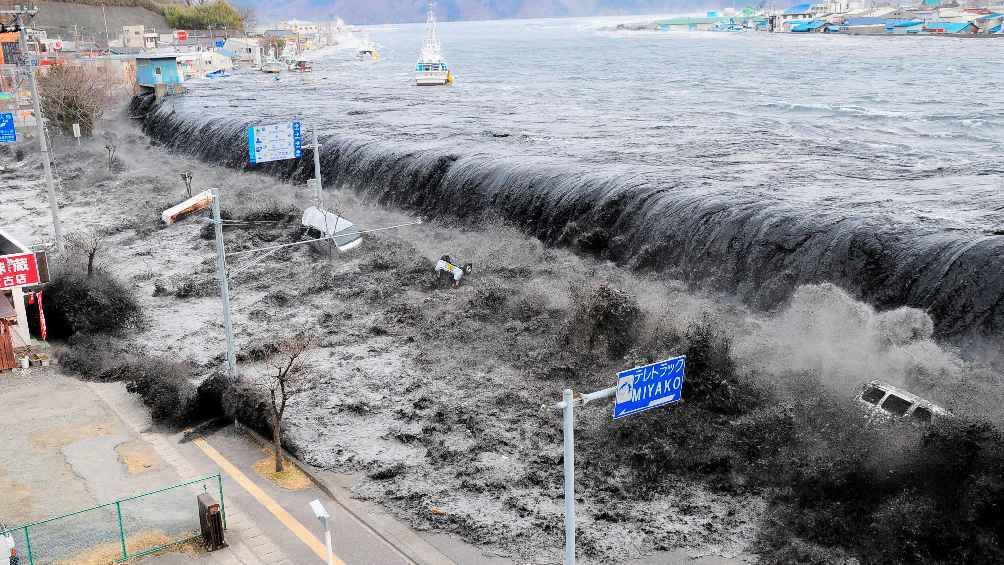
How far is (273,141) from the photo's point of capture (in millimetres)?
35000

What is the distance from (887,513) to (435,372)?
14.3m

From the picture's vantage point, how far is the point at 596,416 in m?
24.0

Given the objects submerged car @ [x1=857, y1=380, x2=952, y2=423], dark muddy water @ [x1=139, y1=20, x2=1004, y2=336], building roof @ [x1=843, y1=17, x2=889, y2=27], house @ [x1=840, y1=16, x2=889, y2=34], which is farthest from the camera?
building roof @ [x1=843, y1=17, x2=889, y2=27]

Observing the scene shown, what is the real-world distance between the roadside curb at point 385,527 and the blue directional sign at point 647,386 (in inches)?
303

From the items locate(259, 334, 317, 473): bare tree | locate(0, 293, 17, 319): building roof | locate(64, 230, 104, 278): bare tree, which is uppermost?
locate(0, 293, 17, 319): building roof

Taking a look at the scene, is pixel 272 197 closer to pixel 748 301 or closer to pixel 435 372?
pixel 435 372

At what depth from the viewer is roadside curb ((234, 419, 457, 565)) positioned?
60.5 ft

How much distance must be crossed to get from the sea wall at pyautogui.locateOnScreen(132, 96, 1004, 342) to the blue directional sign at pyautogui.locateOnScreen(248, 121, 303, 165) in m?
10.9

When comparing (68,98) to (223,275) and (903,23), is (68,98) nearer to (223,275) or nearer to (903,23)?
(223,275)

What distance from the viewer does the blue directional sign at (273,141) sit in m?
34.5

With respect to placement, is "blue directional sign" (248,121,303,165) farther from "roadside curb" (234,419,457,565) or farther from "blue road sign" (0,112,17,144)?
"roadside curb" (234,419,457,565)

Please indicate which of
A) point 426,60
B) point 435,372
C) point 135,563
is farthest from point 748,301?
point 426,60

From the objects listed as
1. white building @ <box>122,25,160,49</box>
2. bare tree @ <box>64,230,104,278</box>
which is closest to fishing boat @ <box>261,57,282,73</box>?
white building @ <box>122,25,160,49</box>

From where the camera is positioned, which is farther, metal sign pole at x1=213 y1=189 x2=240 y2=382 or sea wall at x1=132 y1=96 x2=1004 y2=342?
sea wall at x1=132 y1=96 x2=1004 y2=342
